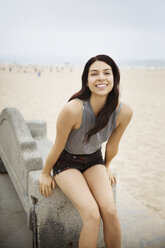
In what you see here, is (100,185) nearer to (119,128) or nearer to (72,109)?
(119,128)

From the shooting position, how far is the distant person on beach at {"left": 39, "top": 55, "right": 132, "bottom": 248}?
6.33 ft

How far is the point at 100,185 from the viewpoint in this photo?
2.11 metres

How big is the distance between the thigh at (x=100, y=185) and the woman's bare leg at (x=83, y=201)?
0.24 ft

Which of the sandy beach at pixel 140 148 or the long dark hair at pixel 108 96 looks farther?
the sandy beach at pixel 140 148

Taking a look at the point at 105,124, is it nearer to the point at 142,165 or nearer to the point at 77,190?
the point at 77,190

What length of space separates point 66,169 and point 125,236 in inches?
47.8

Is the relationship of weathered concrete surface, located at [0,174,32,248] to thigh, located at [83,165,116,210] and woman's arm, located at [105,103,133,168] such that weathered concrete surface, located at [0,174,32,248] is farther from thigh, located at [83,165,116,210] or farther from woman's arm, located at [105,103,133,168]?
woman's arm, located at [105,103,133,168]

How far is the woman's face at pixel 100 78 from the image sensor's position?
2.05 meters

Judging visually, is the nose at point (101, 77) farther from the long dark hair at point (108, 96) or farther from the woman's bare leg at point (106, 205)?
the woman's bare leg at point (106, 205)

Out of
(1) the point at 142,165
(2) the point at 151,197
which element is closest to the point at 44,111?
(1) the point at 142,165

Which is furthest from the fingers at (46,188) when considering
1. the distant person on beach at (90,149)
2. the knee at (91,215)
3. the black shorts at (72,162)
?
the knee at (91,215)

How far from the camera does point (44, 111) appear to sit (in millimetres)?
9312

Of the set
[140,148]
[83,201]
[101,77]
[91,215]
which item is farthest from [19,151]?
[140,148]

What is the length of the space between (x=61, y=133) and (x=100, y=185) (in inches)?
22.0
